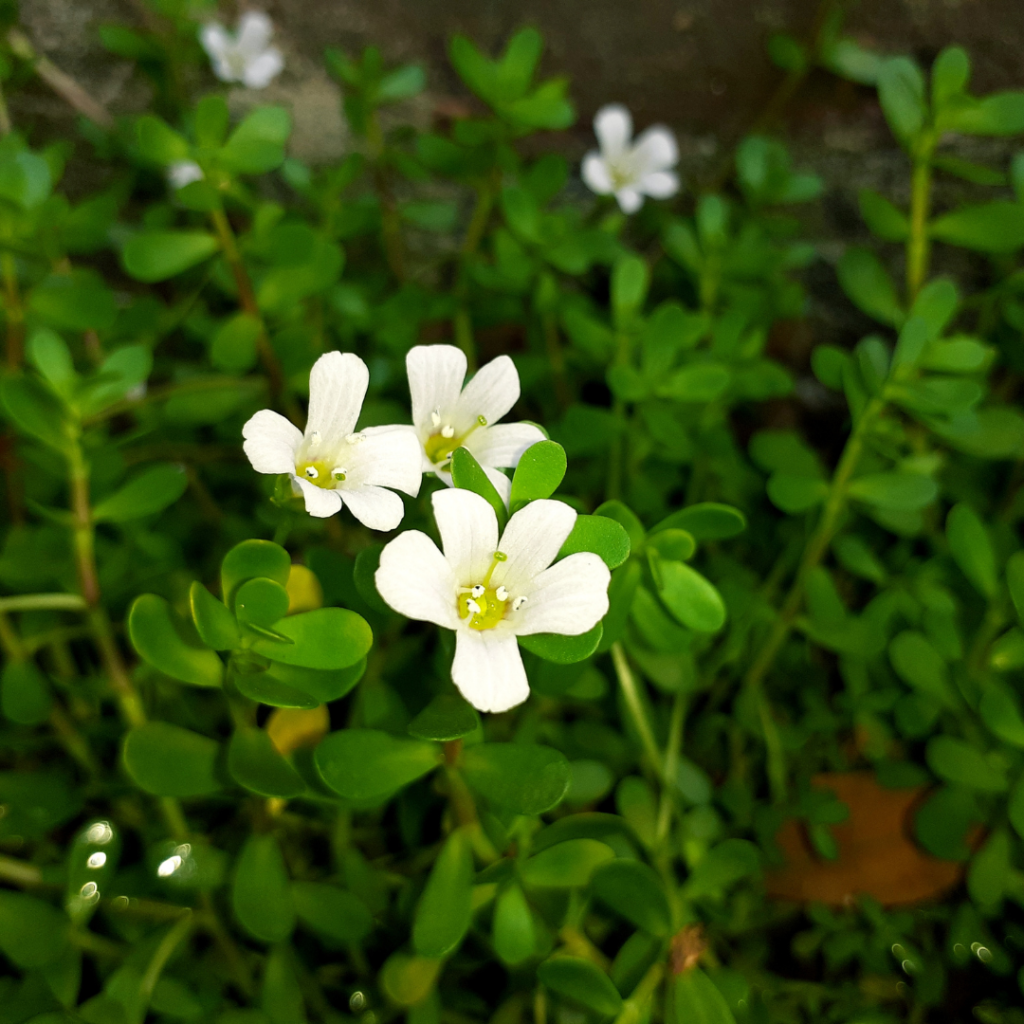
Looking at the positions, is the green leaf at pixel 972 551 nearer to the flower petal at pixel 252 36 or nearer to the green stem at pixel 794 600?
the green stem at pixel 794 600

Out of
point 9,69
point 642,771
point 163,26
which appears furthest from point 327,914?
point 163,26

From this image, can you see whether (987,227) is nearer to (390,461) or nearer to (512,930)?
(390,461)

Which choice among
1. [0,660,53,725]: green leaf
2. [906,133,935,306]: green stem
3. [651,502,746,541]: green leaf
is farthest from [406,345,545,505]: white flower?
[906,133,935,306]: green stem

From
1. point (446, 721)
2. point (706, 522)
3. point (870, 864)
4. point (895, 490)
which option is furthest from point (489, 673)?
point (870, 864)

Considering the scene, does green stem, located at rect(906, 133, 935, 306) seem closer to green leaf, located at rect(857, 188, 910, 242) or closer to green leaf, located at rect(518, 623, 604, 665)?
green leaf, located at rect(857, 188, 910, 242)

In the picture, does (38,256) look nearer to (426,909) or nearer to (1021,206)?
(426,909)
